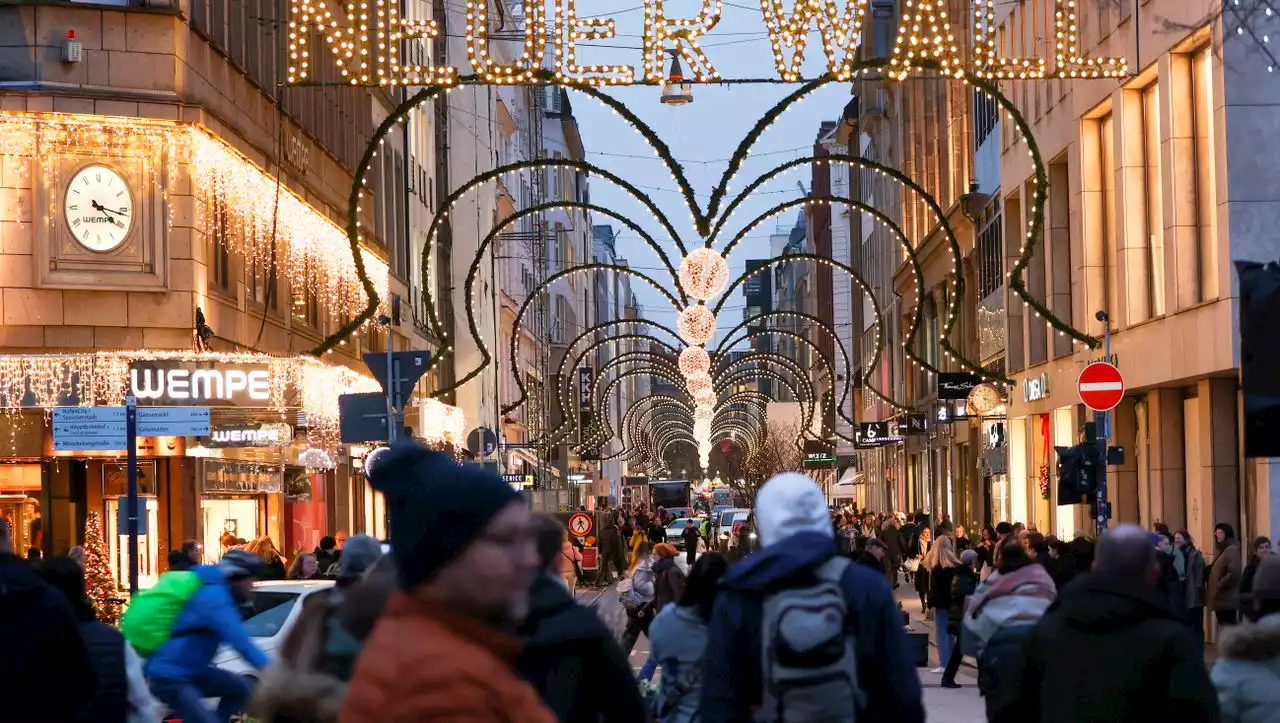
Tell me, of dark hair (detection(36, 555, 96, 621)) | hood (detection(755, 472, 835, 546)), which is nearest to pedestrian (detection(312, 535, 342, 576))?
dark hair (detection(36, 555, 96, 621))

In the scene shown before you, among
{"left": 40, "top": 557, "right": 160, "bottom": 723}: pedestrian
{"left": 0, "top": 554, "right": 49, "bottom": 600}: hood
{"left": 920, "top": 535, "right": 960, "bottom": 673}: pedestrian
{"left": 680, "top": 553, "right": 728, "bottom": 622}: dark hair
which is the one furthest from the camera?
{"left": 920, "top": 535, "right": 960, "bottom": 673}: pedestrian

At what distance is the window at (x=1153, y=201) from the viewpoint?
1243 inches

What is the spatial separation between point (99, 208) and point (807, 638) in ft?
73.0

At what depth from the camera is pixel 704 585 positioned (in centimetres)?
1006

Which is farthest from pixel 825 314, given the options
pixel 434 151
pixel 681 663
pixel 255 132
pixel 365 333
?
pixel 681 663

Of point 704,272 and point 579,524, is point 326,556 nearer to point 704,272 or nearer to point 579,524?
point 704,272

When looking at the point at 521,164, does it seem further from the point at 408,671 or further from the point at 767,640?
the point at 408,671

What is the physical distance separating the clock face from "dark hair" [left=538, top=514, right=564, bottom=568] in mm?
20125

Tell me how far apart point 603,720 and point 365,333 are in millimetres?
41106

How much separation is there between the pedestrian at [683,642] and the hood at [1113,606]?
268 centimetres

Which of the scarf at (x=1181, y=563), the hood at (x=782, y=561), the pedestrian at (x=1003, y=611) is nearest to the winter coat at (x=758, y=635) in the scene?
the hood at (x=782, y=561)

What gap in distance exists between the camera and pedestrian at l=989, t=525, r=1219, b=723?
6.89 metres

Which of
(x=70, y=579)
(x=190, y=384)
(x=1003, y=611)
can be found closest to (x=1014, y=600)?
(x=1003, y=611)

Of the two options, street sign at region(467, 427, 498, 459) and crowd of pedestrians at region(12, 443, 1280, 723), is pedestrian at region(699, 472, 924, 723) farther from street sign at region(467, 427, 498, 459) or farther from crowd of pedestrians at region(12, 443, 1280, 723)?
street sign at region(467, 427, 498, 459)
